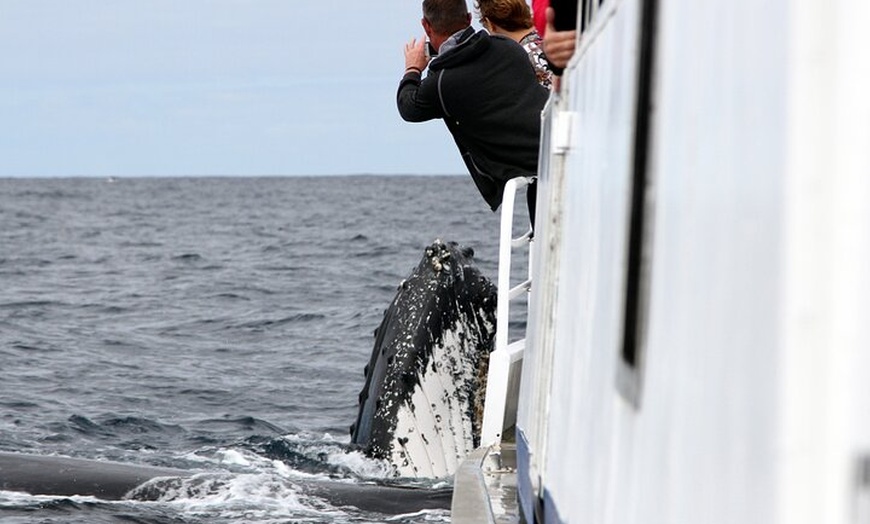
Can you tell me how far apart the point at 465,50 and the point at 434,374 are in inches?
73.4

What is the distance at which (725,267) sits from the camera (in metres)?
1.55

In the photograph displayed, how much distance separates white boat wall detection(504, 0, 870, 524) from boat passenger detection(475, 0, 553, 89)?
3424 mm

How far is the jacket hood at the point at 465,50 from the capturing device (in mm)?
6195

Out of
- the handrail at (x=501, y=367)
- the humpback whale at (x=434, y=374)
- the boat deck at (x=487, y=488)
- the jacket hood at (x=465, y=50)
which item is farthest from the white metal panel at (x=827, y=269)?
the humpback whale at (x=434, y=374)

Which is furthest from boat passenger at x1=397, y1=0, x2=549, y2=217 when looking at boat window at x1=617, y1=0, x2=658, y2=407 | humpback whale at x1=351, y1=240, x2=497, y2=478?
boat window at x1=617, y1=0, x2=658, y2=407

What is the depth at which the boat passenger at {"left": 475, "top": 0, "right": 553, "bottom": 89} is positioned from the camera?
20.8ft

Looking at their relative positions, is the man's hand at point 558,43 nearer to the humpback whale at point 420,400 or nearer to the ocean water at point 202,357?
the ocean water at point 202,357

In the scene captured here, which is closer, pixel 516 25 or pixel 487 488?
pixel 487 488

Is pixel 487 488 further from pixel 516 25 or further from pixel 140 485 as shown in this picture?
pixel 140 485

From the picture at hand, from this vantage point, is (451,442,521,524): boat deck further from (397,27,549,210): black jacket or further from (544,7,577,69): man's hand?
(544,7,577,69): man's hand

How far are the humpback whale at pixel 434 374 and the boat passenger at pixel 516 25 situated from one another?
4.92ft

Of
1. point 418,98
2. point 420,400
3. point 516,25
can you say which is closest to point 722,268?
point 418,98

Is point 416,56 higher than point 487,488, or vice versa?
point 416,56

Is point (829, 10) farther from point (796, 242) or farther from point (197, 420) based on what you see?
point (197, 420)
